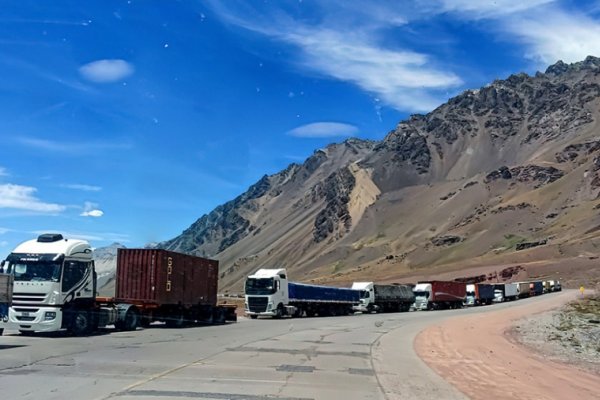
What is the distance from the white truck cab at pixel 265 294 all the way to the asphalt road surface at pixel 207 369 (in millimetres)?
20297

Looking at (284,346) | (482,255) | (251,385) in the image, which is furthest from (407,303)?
(482,255)

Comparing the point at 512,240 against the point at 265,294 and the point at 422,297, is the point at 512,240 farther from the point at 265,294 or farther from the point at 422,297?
the point at 265,294

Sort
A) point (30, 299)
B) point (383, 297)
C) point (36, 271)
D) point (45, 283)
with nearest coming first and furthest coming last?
1. point (30, 299)
2. point (45, 283)
3. point (36, 271)
4. point (383, 297)

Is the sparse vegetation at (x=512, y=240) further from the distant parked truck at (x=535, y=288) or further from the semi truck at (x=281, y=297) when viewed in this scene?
the semi truck at (x=281, y=297)

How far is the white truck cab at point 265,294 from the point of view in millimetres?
46469

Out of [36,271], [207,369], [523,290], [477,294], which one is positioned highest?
[523,290]

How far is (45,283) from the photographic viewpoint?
23.8 metres

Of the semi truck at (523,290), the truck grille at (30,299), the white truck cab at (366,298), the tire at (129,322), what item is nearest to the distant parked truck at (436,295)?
the white truck cab at (366,298)

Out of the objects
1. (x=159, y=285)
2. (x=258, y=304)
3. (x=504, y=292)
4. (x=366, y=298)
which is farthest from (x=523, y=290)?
(x=159, y=285)

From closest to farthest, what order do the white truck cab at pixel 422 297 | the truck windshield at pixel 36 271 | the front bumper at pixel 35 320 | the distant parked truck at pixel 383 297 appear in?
the front bumper at pixel 35 320
the truck windshield at pixel 36 271
the distant parked truck at pixel 383 297
the white truck cab at pixel 422 297

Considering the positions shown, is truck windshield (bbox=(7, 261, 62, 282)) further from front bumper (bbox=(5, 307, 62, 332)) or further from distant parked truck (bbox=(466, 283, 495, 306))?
distant parked truck (bbox=(466, 283, 495, 306))

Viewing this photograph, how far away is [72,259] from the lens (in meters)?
24.7

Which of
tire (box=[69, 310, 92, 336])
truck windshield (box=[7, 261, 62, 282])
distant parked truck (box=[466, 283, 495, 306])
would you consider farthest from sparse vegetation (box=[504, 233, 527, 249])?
truck windshield (box=[7, 261, 62, 282])

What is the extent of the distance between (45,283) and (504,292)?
75.0 metres
